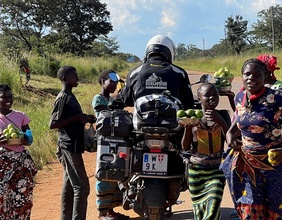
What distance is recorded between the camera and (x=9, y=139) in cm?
415

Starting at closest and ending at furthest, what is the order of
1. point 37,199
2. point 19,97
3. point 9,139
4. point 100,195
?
point 9,139 → point 100,195 → point 37,199 → point 19,97

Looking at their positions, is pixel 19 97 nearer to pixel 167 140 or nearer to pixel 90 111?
pixel 90 111

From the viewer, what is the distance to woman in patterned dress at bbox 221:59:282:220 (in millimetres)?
3490

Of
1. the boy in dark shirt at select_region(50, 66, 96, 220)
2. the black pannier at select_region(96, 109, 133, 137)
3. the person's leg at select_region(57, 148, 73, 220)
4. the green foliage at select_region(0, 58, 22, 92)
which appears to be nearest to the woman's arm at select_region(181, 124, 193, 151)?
the black pannier at select_region(96, 109, 133, 137)

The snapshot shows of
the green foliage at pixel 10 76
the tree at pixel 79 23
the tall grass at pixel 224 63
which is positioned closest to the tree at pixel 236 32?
the tall grass at pixel 224 63

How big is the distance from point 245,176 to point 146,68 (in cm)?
137

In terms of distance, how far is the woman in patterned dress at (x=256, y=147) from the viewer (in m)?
3.49

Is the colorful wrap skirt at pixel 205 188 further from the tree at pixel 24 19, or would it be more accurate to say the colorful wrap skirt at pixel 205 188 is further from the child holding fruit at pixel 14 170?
the tree at pixel 24 19

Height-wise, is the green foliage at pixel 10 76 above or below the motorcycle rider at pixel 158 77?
above

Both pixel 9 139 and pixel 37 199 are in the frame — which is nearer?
pixel 9 139

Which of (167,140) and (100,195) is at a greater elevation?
(167,140)

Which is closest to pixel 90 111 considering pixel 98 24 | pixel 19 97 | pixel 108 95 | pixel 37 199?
pixel 19 97

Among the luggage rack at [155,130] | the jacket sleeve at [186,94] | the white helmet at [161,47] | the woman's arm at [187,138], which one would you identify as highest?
the white helmet at [161,47]

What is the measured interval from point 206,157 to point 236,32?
64564 millimetres
